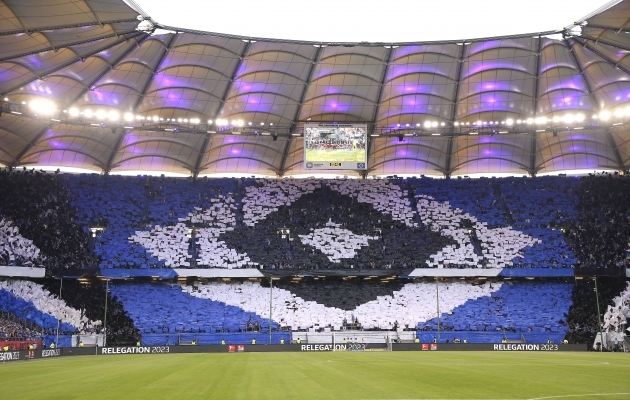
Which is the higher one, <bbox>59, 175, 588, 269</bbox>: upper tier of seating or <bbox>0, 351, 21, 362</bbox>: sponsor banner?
<bbox>59, 175, 588, 269</bbox>: upper tier of seating

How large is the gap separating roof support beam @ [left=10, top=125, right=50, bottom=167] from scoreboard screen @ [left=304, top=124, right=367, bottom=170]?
994 inches

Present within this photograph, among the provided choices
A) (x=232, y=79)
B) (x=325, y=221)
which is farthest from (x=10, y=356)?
(x=325, y=221)

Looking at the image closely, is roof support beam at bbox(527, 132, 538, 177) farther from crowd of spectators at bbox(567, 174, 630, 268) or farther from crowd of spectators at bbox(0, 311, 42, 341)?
crowd of spectators at bbox(0, 311, 42, 341)

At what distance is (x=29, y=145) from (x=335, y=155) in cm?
3066

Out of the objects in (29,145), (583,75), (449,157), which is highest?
(583,75)

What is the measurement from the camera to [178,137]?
60.1m

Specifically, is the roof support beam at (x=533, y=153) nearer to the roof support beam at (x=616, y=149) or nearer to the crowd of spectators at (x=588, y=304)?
the roof support beam at (x=616, y=149)

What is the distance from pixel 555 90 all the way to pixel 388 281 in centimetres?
2330

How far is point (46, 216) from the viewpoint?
5700 centimetres

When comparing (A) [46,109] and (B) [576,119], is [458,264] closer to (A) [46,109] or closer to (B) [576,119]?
(B) [576,119]

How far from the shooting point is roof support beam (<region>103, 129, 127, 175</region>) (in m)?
59.7

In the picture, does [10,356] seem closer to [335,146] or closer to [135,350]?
[135,350]

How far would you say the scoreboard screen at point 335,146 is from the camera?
51.8 meters

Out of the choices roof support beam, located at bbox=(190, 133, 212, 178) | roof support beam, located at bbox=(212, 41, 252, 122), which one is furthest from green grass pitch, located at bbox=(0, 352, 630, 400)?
roof support beam, located at bbox=(190, 133, 212, 178)
